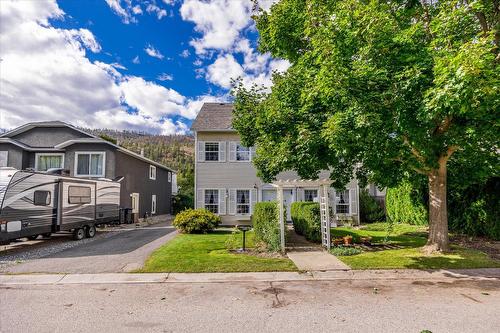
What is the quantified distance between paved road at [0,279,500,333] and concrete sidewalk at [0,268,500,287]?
9.9 inches

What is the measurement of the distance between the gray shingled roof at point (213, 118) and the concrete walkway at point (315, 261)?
428 inches

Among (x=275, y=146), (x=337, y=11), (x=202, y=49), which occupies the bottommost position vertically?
(x=275, y=146)

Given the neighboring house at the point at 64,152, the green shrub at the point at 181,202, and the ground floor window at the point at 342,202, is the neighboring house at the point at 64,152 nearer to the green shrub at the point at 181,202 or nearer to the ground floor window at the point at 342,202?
the green shrub at the point at 181,202

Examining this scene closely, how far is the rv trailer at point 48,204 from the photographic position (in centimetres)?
1038

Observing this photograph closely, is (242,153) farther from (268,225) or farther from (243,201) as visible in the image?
(268,225)

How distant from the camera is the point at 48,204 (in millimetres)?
12047

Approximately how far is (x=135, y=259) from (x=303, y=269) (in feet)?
17.7

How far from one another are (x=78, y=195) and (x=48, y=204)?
1.71m

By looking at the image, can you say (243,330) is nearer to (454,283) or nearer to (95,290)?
(95,290)

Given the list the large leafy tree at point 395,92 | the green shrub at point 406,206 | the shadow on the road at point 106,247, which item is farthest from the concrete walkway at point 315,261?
the green shrub at point 406,206

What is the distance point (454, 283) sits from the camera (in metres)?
6.74

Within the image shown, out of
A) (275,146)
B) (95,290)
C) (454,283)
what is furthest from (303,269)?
(95,290)

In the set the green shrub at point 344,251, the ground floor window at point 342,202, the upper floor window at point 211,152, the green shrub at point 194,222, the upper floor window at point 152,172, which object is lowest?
the green shrub at point 344,251

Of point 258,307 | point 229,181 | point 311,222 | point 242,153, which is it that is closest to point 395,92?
point 258,307
